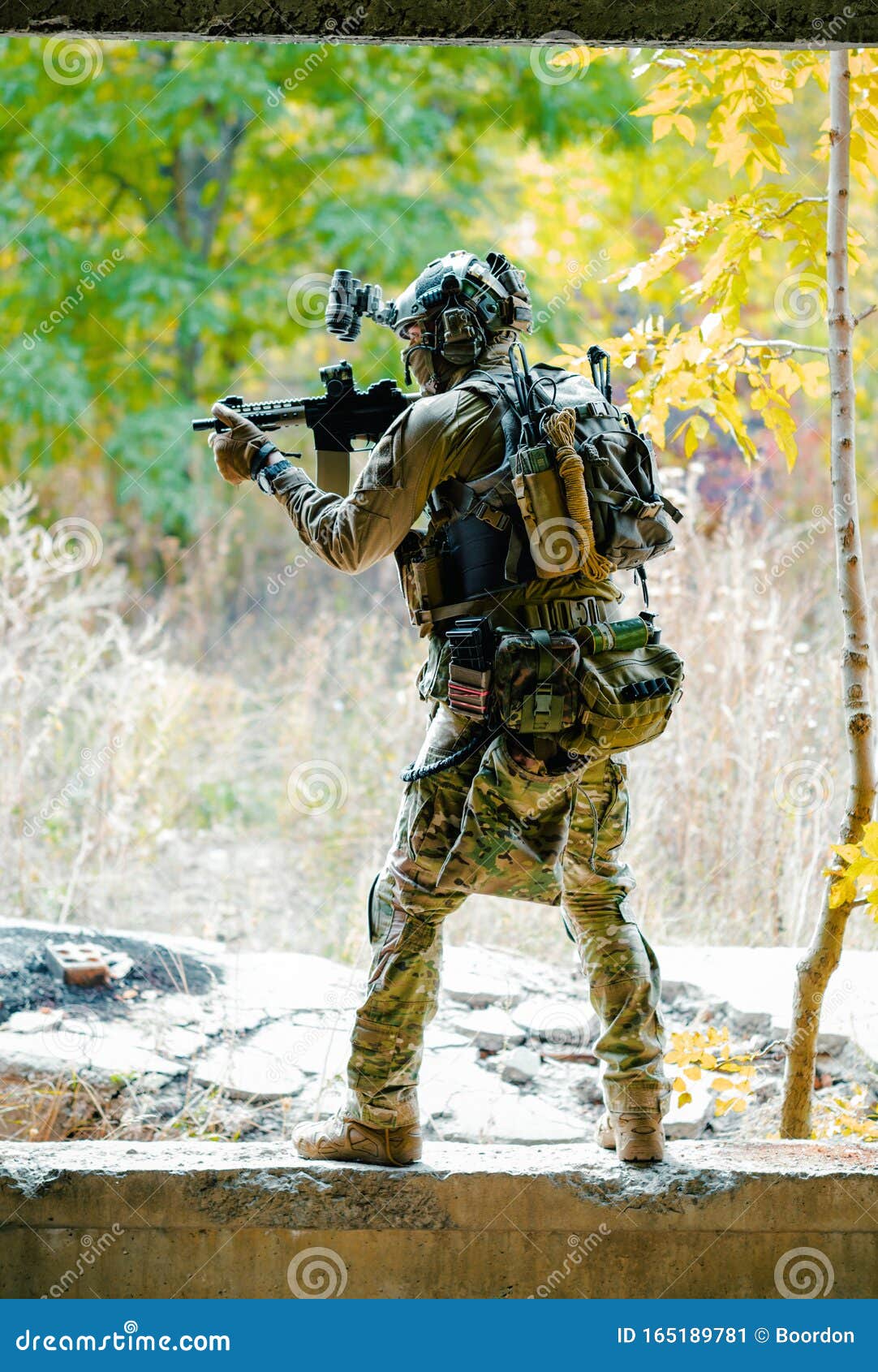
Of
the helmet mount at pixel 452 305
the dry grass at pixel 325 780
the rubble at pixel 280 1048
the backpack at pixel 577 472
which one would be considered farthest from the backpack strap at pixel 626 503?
the dry grass at pixel 325 780

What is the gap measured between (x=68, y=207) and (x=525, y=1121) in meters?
7.81

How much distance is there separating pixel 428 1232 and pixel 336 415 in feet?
5.87

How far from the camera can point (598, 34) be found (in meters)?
2.33

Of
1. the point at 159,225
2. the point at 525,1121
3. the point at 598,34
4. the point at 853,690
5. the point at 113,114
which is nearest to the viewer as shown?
the point at 598,34

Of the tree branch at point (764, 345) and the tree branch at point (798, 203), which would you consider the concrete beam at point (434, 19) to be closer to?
the tree branch at point (798, 203)

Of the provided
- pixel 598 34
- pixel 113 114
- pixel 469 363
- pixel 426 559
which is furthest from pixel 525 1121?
pixel 113 114

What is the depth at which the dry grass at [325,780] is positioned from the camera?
16.4 feet

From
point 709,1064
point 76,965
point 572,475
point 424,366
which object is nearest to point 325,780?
point 76,965

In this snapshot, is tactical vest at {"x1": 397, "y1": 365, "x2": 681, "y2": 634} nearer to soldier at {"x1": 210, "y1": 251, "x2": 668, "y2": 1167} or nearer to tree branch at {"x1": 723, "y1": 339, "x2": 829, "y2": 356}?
soldier at {"x1": 210, "y1": 251, "x2": 668, "y2": 1167}

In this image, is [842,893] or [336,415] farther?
[336,415]

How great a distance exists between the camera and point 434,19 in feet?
7.55

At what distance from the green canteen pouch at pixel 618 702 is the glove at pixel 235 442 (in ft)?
2.92

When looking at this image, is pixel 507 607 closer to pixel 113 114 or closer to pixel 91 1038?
pixel 91 1038

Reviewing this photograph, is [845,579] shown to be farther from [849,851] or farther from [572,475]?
[572,475]
